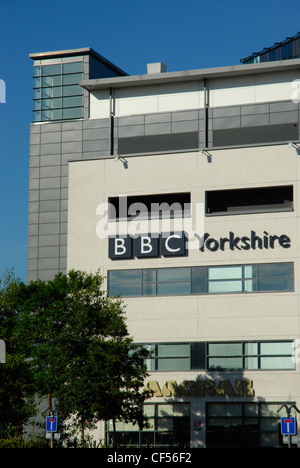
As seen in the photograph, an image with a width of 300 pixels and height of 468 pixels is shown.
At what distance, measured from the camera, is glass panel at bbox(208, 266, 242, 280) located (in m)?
54.3

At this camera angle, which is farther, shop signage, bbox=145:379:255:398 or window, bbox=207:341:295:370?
shop signage, bbox=145:379:255:398

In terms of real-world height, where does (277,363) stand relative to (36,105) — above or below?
below

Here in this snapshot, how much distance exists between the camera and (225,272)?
54.6 metres

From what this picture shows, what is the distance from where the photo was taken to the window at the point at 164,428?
175 ft

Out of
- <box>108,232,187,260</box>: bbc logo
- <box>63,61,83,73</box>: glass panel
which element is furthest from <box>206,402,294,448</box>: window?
<box>63,61,83,73</box>: glass panel

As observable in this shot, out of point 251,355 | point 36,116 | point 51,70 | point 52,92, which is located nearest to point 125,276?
point 251,355

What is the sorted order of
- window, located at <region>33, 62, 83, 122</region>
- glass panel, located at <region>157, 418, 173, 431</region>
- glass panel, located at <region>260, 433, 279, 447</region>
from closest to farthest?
glass panel, located at <region>260, 433, 279, 447</region> → glass panel, located at <region>157, 418, 173, 431</region> → window, located at <region>33, 62, 83, 122</region>

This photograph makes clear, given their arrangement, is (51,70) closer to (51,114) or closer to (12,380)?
(51,114)

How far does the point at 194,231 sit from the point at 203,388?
34.1ft

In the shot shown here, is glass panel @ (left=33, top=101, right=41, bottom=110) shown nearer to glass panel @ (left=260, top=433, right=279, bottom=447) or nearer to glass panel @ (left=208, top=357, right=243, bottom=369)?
glass panel @ (left=208, top=357, right=243, bottom=369)

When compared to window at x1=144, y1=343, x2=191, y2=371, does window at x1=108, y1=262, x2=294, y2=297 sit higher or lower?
higher

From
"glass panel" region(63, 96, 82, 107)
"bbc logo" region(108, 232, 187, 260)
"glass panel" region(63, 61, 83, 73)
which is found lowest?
"bbc logo" region(108, 232, 187, 260)

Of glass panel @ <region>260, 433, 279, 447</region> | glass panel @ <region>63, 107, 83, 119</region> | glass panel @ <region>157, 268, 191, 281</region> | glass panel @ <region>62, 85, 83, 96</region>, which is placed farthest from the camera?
glass panel @ <region>62, 85, 83, 96</region>
